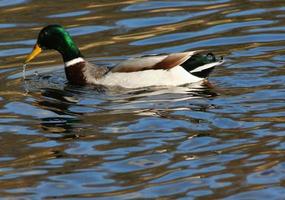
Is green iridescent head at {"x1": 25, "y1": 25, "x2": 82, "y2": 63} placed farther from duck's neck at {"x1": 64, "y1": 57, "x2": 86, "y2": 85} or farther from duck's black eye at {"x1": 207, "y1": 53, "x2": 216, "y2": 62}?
duck's black eye at {"x1": 207, "y1": 53, "x2": 216, "y2": 62}

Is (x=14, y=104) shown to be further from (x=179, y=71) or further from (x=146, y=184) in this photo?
(x=146, y=184)

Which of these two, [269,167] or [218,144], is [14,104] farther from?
[269,167]

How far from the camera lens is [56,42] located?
14406mm

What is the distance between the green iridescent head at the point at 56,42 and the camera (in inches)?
563

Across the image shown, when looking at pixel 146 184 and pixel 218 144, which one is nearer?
pixel 146 184

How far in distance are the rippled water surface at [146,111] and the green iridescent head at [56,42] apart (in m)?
0.33

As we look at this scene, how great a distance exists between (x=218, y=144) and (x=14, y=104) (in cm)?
331

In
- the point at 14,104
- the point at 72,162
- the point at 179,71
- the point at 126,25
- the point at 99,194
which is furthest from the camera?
the point at 126,25

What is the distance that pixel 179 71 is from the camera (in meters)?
13.5

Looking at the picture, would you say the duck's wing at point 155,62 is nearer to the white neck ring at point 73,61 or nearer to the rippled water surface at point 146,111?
the rippled water surface at point 146,111

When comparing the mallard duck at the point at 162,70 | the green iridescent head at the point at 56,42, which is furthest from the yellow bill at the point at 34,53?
the mallard duck at the point at 162,70

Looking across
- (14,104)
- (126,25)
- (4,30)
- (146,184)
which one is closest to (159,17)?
(126,25)

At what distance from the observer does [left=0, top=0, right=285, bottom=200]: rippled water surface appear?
9.26 meters

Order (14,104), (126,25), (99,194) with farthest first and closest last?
(126,25) → (14,104) → (99,194)
